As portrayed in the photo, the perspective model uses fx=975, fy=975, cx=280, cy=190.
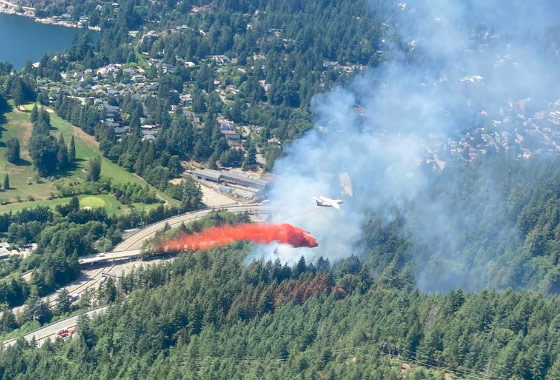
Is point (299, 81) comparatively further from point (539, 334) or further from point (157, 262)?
point (539, 334)

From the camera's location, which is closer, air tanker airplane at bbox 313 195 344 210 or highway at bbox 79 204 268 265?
highway at bbox 79 204 268 265

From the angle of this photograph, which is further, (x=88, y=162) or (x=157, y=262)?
(x=88, y=162)

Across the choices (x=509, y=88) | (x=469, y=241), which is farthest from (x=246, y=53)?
(x=469, y=241)

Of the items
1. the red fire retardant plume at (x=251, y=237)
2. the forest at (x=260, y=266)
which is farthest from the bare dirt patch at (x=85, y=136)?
the red fire retardant plume at (x=251, y=237)

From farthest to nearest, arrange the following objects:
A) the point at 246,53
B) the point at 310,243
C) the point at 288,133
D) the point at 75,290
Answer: the point at 246,53 → the point at 288,133 → the point at 310,243 → the point at 75,290

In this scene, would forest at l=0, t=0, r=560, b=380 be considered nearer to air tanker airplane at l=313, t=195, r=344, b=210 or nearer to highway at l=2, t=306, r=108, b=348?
highway at l=2, t=306, r=108, b=348

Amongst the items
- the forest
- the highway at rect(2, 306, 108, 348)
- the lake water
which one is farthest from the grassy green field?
the lake water
